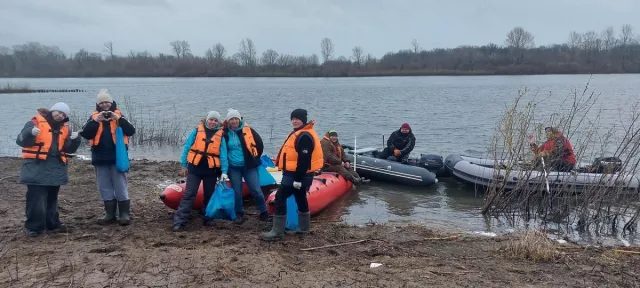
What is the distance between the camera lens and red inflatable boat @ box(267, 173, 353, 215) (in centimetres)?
712

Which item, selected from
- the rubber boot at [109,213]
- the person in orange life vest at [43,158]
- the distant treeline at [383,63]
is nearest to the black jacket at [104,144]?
the person in orange life vest at [43,158]

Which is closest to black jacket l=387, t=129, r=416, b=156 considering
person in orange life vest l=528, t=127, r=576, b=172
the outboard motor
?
person in orange life vest l=528, t=127, r=576, b=172

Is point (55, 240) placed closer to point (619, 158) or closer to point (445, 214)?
point (445, 214)

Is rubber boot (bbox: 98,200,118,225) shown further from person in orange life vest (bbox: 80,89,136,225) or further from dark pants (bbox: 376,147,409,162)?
dark pants (bbox: 376,147,409,162)

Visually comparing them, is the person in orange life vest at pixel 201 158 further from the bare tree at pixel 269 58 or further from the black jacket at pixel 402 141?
the bare tree at pixel 269 58

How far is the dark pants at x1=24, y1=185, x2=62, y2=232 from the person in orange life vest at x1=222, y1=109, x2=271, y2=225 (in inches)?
69.4

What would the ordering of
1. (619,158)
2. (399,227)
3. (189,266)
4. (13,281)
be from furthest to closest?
1. (619,158)
2. (399,227)
3. (189,266)
4. (13,281)

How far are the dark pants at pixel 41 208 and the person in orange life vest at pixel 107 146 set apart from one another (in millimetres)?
481

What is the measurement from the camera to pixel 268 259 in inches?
178

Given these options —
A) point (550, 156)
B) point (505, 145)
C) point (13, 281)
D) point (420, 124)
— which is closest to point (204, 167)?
point (13, 281)

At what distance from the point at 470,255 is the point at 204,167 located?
→ 2965 mm

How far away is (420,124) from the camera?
20328 mm

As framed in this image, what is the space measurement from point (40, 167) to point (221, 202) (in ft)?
6.19

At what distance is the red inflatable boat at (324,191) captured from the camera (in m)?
7.12
